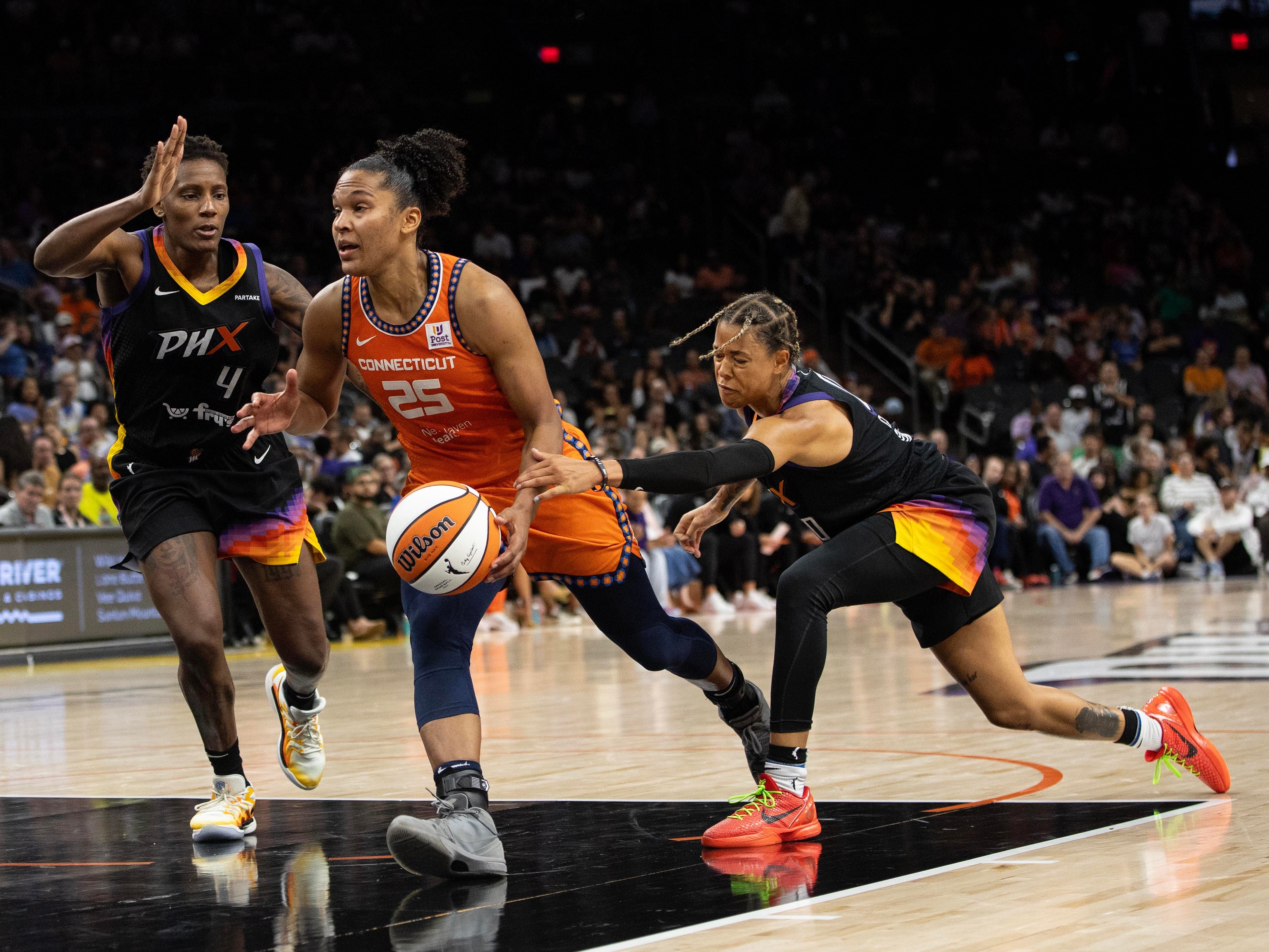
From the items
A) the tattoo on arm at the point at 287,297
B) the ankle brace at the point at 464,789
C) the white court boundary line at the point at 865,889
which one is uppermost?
the tattoo on arm at the point at 287,297

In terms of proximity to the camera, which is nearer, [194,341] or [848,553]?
[848,553]

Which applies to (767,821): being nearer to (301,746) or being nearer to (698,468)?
(698,468)

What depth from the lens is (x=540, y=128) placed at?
74.0ft

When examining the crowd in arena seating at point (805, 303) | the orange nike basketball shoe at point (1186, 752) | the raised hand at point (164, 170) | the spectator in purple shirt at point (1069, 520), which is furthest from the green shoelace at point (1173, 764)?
the spectator in purple shirt at point (1069, 520)

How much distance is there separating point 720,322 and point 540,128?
18550 millimetres

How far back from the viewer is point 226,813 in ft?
15.3

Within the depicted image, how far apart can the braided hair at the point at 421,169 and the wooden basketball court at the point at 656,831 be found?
178 cm

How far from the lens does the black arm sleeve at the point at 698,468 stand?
13.2 ft

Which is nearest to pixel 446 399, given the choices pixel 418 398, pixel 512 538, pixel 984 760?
pixel 418 398

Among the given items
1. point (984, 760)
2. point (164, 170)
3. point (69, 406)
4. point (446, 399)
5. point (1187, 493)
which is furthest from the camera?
point (1187, 493)

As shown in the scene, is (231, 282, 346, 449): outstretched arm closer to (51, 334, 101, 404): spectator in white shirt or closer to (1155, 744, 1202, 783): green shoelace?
(1155, 744, 1202, 783): green shoelace

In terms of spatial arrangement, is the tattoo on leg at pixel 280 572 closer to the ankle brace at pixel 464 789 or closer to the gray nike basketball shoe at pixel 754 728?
the ankle brace at pixel 464 789

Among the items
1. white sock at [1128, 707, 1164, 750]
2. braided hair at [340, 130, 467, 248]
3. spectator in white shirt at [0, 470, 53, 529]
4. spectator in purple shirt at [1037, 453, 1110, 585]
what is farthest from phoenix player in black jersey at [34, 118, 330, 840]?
spectator in purple shirt at [1037, 453, 1110, 585]

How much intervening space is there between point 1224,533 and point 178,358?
14.8m
